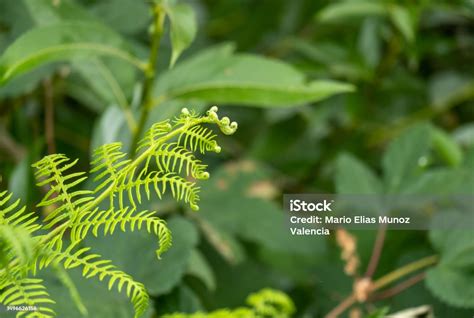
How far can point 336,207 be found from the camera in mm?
825

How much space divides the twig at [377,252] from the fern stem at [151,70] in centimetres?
31

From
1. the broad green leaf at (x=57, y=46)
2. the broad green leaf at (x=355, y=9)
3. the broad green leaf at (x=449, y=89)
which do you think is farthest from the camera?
the broad green leaf at (x=449, y=89)

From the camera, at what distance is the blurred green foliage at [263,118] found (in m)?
0.68

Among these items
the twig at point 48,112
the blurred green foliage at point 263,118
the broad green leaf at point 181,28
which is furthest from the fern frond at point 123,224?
the twig at point 48,112

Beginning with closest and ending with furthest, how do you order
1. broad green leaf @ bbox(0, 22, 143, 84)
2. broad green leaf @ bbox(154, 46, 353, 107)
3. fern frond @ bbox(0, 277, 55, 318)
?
fern frond @ bbox(0, 277, 55, 318) < broad green leaf @ bbox(0, 22, 143, 84) < broad green leaf @ bbox(154, 46, 353, 107)

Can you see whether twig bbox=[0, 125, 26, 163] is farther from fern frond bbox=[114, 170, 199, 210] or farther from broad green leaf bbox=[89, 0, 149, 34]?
fern frond bbox=[114, 170, 199, 210]

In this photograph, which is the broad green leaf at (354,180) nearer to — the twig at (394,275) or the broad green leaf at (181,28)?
the twig at (394,275)

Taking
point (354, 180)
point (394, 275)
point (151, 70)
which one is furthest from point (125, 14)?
point (394, 275)

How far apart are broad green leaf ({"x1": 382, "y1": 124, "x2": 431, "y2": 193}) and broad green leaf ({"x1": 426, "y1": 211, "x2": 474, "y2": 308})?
0.26 ft

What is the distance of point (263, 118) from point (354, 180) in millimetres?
553

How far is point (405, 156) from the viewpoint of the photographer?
0.84 metres

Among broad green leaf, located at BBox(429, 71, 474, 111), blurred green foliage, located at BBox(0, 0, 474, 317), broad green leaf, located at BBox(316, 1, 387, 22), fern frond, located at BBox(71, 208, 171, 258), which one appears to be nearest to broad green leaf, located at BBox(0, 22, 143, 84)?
blurred green foliage, located at BBox(0, 0, 474, 317)

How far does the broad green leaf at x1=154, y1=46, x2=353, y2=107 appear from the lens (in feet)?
2.46

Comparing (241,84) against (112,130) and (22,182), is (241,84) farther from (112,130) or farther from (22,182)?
(22,182)
